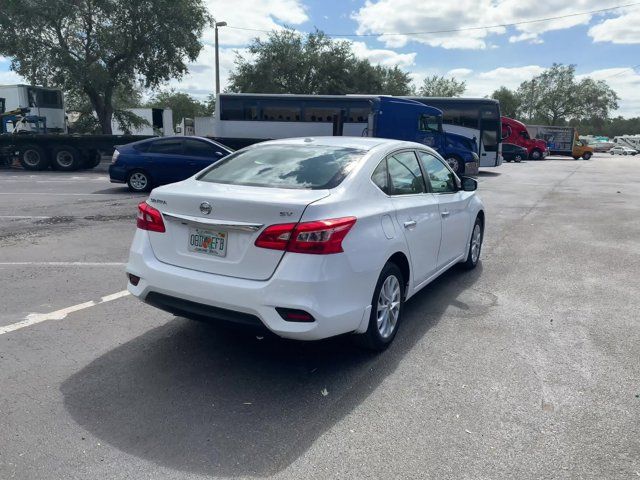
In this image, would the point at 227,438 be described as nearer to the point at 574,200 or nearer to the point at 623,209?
the point at 623,209

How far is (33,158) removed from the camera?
20344 millimetres

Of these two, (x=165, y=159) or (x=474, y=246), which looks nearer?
(x=474, y=246)

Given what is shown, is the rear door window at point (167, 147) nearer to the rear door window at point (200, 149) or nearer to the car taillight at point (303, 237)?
the rear door window at point (200, 149)

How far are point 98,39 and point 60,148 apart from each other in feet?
35.9

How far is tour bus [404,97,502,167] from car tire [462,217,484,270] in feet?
62.5

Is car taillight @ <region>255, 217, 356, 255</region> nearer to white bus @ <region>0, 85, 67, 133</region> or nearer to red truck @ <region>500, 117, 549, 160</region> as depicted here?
white bus @ <region>0, 85, 67, 133</region>

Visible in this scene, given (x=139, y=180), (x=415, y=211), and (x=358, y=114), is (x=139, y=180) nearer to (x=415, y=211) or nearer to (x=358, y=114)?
(x=415, y=211)

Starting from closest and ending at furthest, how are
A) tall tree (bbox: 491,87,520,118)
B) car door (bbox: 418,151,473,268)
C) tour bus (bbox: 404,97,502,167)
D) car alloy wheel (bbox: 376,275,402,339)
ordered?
car alloy wheel (bbox: 376,275,402,339) < car door (bbox: 418,151,473,268) < tour bus (bbox: 404,97,502,167) < tall tree (bbox: 491,87,520,118)

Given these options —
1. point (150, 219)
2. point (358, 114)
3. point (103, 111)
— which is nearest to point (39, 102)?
point (103, 111)

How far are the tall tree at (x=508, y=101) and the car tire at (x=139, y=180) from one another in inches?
2756

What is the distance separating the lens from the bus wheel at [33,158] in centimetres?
2005

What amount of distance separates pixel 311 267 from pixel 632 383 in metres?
2.41

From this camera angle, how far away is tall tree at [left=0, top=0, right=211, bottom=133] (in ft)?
87.3

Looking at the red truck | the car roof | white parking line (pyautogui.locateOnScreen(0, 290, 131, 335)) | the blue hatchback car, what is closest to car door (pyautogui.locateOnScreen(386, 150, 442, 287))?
the car roof
